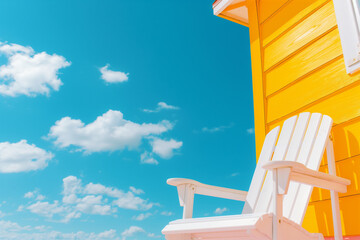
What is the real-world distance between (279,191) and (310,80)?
119 centimetres

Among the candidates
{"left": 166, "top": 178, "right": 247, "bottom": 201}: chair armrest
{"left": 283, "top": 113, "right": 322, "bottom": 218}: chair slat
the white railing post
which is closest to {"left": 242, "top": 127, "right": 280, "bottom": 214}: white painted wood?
{"left": 166, "top": 178, "right": 247, "bottom": 201}: chair armrest

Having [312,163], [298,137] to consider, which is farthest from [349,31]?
[312,163]

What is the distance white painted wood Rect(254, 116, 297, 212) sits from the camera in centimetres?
193

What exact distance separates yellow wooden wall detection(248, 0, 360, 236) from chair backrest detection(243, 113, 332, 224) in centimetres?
14

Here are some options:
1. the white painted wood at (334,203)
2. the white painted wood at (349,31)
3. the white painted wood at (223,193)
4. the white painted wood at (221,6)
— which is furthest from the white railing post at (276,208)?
the white painted wood at (221,6)

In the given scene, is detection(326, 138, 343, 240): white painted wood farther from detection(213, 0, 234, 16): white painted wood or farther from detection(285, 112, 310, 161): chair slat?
detection(213, 0, 234, 16): white painted wood

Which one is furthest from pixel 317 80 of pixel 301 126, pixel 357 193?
pixel 357 193

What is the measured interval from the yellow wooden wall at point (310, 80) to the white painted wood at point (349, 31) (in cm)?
7

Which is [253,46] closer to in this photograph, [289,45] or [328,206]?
[289,45]

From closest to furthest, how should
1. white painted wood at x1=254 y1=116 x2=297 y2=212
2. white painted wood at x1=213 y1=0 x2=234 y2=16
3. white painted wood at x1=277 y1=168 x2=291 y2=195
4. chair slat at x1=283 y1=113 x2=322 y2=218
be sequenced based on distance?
white painted wood at x1=277 y1=168 x2=291 y2=195 → chair slat at x1=283 y1=113 x2=322 y2=218 → white painted wood at x1=254 y1=116 x2=297 y2=212 → white painted wood at x1=213 y1=0 x2=234 y2=16

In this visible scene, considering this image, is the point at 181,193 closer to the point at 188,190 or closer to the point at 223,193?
the point at 188,190

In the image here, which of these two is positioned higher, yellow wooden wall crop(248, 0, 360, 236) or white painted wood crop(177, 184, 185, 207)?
yellow wooden wall crop(248, 0, 360, 236)

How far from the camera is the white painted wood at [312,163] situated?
173 cm

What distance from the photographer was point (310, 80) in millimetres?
2215
